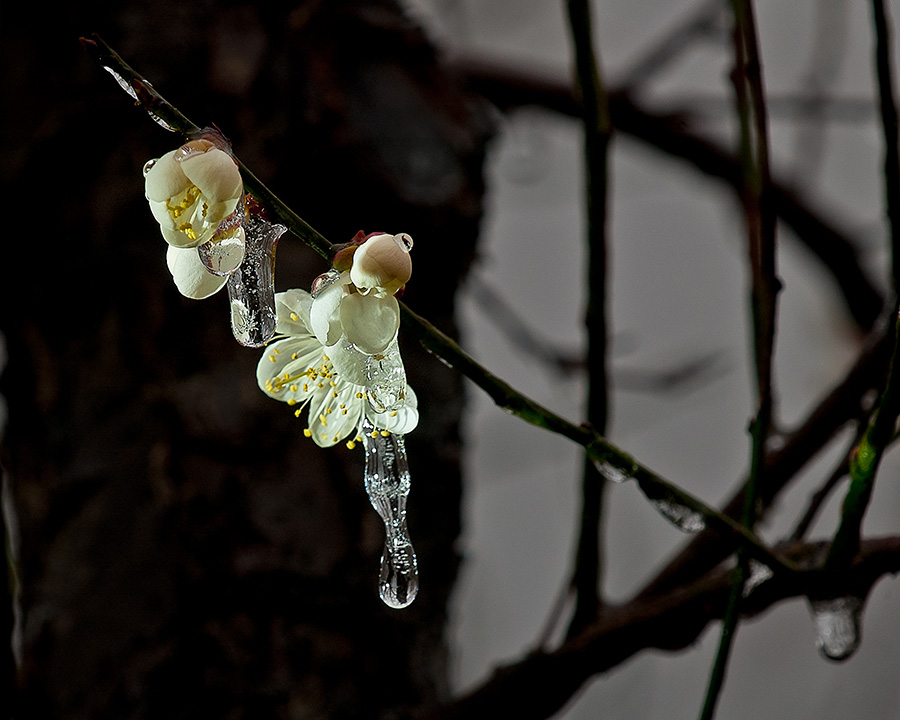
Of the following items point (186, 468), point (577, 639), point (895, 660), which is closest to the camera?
point (577, 639)

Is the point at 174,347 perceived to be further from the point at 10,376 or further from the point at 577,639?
the point at 577,639

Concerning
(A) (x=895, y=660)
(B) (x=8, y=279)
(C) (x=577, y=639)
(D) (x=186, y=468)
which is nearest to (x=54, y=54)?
(B) (x=8, y=279)

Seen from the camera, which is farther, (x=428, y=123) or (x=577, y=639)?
(x=428, y=123)

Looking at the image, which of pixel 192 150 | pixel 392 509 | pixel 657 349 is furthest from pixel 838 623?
pixel 657 349

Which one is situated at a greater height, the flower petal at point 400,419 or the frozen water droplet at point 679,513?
the frozen water droplet at point 679,513

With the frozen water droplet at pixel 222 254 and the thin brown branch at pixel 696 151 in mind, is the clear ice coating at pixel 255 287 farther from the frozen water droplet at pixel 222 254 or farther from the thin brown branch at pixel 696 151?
the thin brown branch at pixel 696 151

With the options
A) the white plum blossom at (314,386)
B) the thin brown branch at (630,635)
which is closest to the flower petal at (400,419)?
the white plum blossom at (314,386)

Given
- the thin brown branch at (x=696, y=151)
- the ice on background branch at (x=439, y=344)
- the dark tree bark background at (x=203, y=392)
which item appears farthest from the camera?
the thin brown branch at (x=696, y=151)

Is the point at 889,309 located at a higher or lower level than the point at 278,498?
higher
